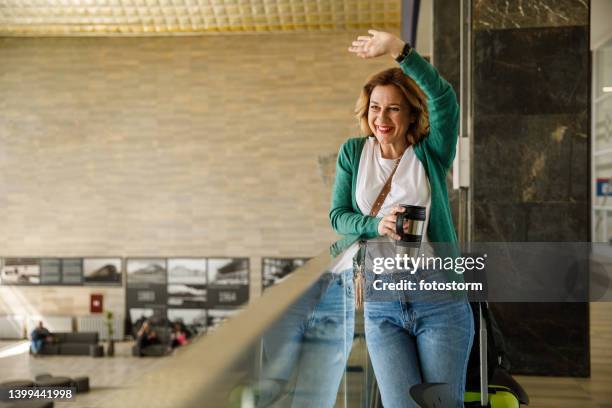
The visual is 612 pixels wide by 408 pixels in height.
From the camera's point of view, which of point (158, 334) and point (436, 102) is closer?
point (436, 102)

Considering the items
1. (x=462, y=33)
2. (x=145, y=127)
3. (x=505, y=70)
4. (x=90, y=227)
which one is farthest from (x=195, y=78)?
(x=505, y=70)

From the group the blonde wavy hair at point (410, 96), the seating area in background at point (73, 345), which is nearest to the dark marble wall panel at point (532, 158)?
the blonde wavy hair at point (410, 96)

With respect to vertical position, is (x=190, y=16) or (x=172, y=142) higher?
(x=190, y=16)

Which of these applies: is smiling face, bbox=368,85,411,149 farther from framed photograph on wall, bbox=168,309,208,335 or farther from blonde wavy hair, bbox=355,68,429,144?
framed photograph on wall, bbox=168,309,208,335

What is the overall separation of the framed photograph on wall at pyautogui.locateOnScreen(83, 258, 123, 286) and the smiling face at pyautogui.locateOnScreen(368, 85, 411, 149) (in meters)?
12.2

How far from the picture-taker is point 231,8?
12125mm

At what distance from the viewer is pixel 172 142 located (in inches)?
515

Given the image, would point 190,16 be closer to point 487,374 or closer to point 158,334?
point 158,334

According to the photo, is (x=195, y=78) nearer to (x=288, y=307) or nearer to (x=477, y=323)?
(x=477, y=323)

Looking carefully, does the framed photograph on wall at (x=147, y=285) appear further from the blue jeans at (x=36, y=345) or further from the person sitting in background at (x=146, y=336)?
the blue jeans at (x=36, y=345)

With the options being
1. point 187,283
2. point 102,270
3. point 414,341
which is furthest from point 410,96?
point 102,270

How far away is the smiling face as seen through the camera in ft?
5.93

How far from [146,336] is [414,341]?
12030 millimetres

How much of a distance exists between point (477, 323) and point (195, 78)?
11.4m
